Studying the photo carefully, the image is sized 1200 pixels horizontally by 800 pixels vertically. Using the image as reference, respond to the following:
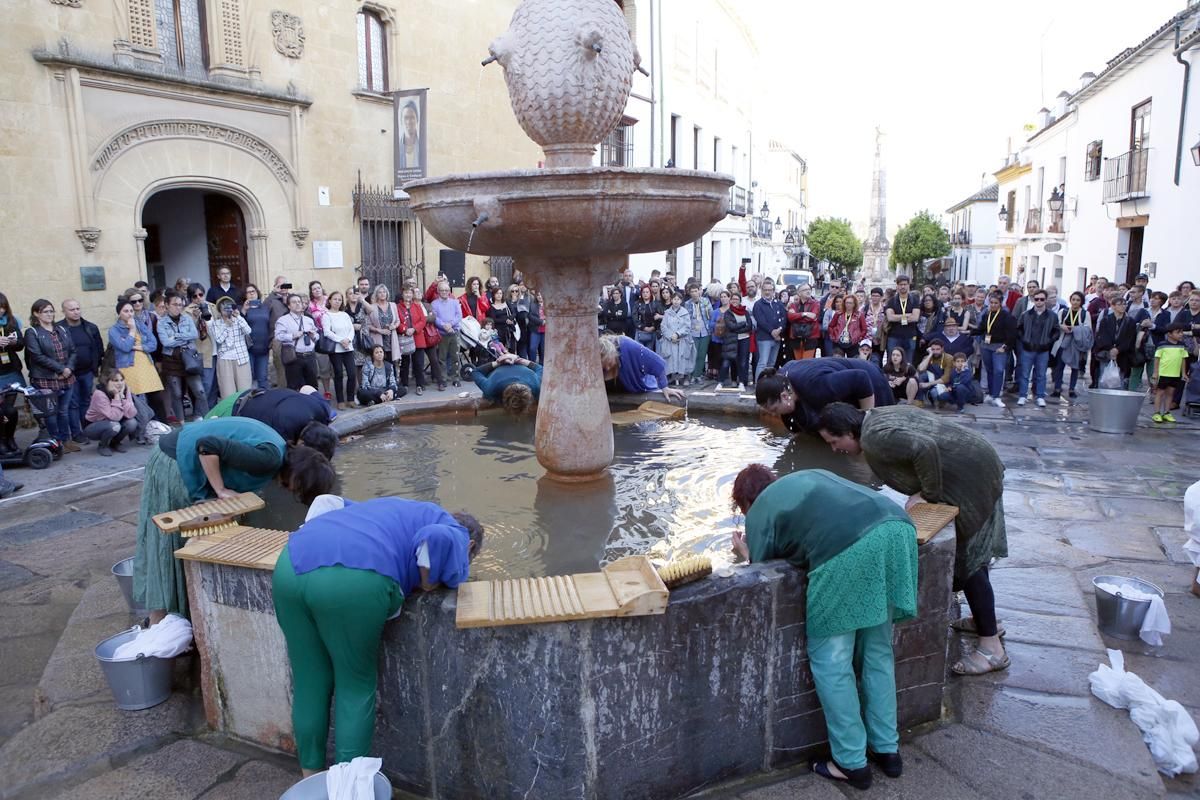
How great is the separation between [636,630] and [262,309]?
9558 mm

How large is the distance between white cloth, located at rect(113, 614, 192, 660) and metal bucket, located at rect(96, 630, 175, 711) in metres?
0.03

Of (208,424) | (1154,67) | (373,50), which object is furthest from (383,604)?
(1154,67)

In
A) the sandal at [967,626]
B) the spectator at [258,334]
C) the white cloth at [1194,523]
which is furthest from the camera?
the spectator at [258,334]

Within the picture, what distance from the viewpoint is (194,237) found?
588 inches

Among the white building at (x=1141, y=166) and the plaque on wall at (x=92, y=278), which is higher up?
the white building at (x=1141, y=166)

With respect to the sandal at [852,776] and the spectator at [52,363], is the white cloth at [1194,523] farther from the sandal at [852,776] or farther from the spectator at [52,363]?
the spectator at [52,363]

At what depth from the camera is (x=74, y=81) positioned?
1103cm

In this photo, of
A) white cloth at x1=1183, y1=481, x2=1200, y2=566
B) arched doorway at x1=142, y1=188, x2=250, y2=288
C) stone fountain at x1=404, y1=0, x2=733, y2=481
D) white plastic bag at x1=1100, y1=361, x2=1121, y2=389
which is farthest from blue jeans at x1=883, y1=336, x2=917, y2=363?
arched doorway at x1=142, y1=188, x2=250, y2=288

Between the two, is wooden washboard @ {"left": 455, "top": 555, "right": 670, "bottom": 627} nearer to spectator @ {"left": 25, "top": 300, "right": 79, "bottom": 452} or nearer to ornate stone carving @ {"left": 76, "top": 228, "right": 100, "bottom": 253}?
spectator @ {"left": 25, "top": 300, "right": 79, "bottom": 452}

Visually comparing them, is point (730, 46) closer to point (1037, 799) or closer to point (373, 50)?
point (373, 50)

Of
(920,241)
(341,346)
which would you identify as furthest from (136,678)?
(920,241)

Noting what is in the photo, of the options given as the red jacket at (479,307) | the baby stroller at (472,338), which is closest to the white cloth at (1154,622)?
the baby stroller at (472,338)

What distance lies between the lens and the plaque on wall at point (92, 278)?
1139 centimetres

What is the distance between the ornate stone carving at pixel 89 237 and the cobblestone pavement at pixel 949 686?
5.44 metres
